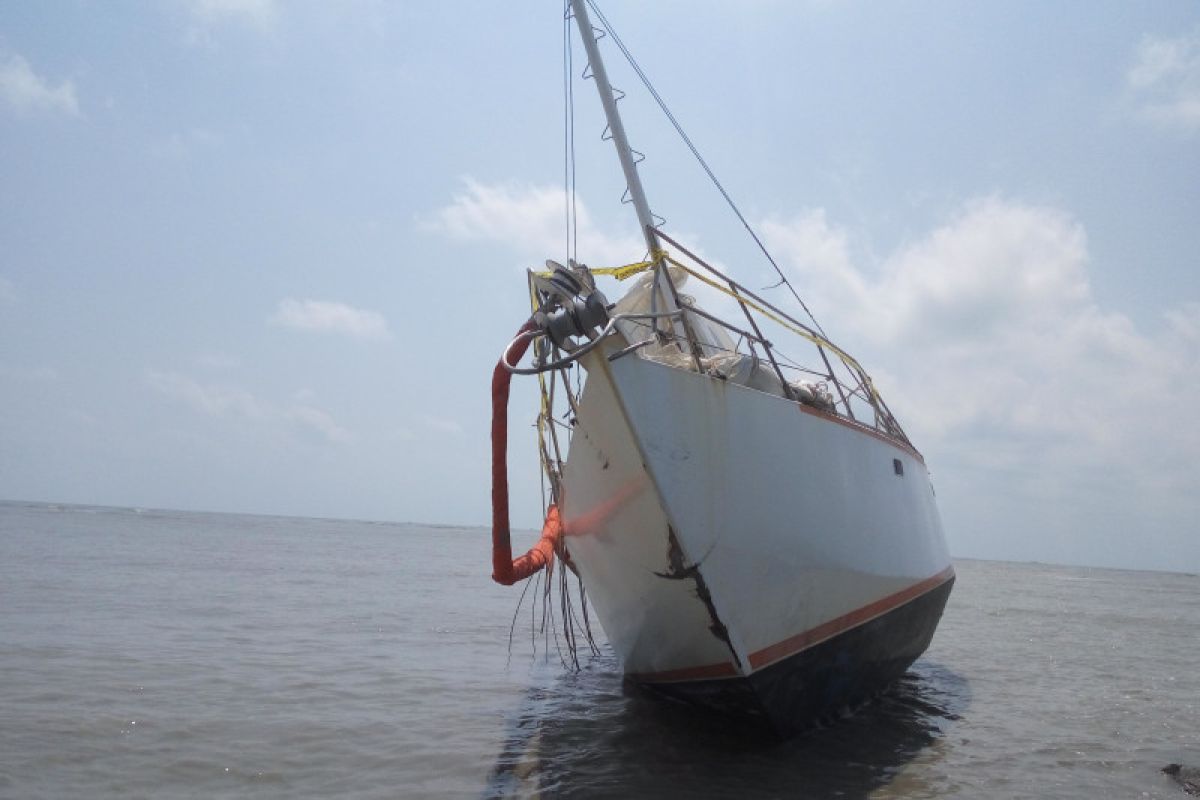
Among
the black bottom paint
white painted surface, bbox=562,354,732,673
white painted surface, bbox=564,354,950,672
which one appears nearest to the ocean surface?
the black bottom paint

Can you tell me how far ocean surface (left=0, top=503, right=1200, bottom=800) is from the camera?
568 centimetres

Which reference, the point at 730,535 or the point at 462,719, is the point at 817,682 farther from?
the point at 462,719

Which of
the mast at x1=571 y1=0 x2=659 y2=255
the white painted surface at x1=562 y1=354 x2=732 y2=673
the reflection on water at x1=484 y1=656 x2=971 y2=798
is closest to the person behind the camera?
the reflection on water at x1=484 y1=656 x2=971 y2=798

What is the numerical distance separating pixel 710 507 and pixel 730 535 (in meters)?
0.27

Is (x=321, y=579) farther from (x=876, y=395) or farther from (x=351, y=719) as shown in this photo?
(x=876, y=395)

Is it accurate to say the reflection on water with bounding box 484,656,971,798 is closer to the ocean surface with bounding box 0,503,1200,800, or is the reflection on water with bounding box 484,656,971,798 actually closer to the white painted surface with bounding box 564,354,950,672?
the ocean surface with bounding box 0,503,1200,800

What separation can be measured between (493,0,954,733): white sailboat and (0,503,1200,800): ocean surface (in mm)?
690

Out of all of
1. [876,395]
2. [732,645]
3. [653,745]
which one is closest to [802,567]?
[732,645]

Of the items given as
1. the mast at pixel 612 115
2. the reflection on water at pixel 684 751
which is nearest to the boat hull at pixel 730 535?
the reflection on water at pixel 684 751

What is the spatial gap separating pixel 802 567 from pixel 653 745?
1979 mm

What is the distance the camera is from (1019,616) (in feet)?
67.9

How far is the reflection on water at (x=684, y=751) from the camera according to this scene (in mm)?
5633

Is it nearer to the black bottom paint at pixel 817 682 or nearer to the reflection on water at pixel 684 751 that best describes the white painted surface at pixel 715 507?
the black bottom paint at pixel 817 682

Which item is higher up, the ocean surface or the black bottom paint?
the black bottom paint
